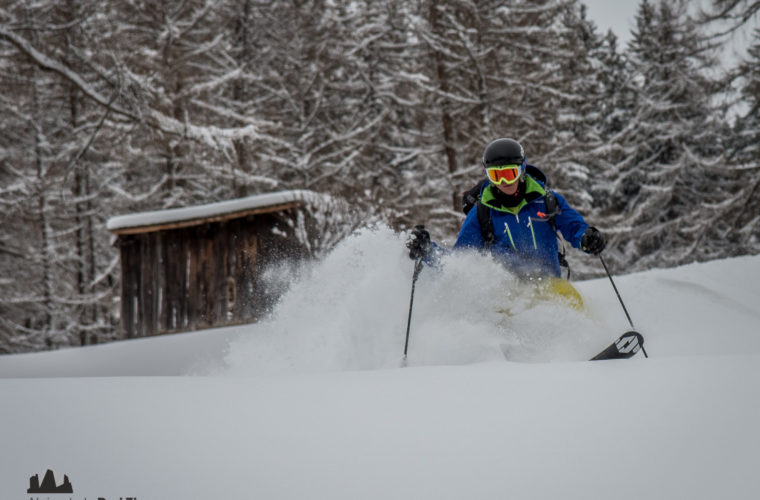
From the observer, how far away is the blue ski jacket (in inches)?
181

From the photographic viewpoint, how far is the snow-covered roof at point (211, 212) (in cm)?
1095

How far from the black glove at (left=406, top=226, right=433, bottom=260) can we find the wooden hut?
714cm

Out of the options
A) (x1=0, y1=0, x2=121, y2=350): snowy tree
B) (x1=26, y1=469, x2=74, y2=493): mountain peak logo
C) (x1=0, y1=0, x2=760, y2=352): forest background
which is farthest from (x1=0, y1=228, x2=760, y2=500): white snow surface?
(x1=0, y1=0, x2=121, y2=350): snowy tree

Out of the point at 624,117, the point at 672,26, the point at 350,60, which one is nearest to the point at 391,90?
the point at 350,60

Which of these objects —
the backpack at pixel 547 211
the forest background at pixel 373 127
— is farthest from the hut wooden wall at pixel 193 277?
the backpack at pixel 547 211

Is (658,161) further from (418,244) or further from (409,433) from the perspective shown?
(409,433)

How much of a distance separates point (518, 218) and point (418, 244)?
3.18 ft

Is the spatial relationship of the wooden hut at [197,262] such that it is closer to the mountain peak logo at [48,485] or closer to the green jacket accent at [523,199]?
the green jacket accent at [523,199]

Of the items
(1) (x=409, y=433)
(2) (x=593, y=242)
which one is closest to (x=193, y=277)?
(2) (x=593, y=242)

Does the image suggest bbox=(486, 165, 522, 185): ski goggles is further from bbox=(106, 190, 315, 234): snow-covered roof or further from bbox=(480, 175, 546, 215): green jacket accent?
bbox=(106, 190, 315, 234): snow-covered roof

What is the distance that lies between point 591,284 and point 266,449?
616 centimetres

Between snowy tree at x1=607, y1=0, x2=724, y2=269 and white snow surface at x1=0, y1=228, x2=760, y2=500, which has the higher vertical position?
snowy tree at x1=607, y1=0, x2=724, y2=269

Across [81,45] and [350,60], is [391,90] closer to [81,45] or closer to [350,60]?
[350,60]

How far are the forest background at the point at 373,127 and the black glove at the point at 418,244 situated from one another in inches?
234
